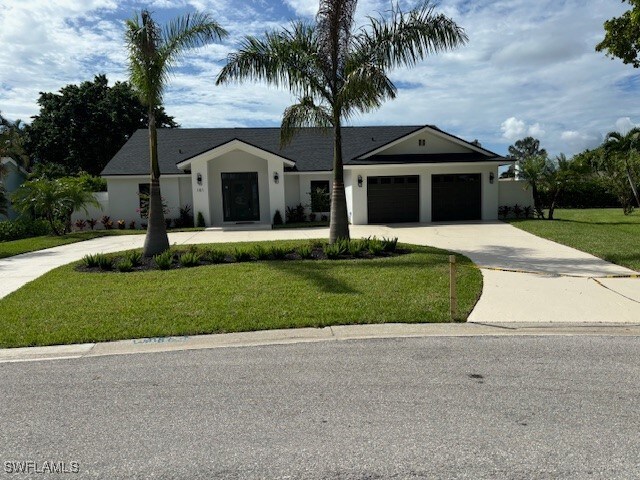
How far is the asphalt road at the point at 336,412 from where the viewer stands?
3305 millimetres

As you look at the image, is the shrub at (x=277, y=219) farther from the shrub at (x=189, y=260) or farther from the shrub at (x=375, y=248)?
the shrub at (x=189, y=260)

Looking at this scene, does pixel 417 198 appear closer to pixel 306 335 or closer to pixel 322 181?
pixel 322 181

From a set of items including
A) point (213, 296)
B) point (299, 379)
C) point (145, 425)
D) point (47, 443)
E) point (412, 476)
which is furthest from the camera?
point (213, 296)

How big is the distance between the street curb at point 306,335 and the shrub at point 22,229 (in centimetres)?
1650

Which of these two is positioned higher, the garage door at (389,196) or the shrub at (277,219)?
the garage door at (389,196)

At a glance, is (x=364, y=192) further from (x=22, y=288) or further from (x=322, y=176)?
(x=22, y=288)

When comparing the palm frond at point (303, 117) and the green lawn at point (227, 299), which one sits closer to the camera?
the green lawn at point (227, 299)

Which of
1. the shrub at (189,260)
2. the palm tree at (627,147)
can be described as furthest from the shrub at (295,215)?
the palm tree at (627,147)

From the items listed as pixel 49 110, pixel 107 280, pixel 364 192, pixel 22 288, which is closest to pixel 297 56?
pixel 107 280

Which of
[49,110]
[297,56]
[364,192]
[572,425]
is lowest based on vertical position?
[572,425]

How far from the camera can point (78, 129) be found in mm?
38031

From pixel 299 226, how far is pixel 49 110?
2813 centimetres

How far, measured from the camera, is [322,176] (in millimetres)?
24453

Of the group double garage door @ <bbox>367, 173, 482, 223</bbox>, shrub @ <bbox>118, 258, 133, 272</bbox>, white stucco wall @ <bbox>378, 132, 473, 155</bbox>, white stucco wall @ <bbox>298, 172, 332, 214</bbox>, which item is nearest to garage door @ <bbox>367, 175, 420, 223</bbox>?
double garage door @ <bbox>367, 173, 482, 223</bbox>
